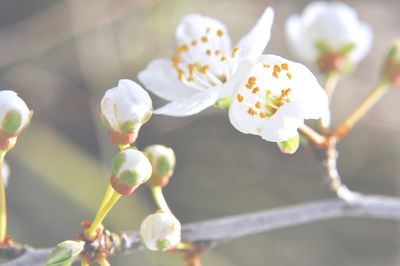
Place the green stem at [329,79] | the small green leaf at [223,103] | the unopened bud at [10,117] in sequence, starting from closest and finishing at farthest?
1. the unopened bud at [10,117]
2. the small green leaf at [223,103]
3. the green stem at [329,79]

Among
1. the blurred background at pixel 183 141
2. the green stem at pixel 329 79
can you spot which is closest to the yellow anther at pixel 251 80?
the green stem at pixel 329 79

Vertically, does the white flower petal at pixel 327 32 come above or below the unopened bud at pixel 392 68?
above

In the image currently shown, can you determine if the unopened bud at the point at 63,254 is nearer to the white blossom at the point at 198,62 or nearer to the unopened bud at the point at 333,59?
the white blossom at the point at 198,62

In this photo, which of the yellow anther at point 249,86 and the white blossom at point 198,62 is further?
the white blossom at point 198,62

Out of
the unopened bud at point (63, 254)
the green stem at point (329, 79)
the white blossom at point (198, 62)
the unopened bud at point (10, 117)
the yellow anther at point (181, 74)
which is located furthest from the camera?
the green stem at point (329, 79)

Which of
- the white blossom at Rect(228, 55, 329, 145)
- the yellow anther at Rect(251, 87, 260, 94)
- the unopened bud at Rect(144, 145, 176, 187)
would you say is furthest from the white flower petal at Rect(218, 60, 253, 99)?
the unopened bud at Rect(144, 145, 176, 187)

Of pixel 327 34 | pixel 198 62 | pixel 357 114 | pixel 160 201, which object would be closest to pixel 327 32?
pixel 327 34

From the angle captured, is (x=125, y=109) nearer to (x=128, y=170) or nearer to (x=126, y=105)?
(x=126, y=105)
